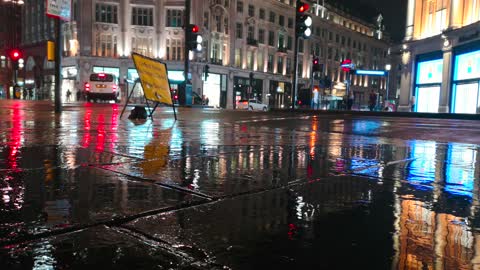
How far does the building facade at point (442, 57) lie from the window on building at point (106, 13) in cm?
3523

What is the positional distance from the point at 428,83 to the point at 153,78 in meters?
28.0

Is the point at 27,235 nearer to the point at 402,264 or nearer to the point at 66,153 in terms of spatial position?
the point at 402,264

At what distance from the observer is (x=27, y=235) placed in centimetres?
166

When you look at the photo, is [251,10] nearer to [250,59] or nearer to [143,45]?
[250,59]

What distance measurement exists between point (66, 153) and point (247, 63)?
199 feet

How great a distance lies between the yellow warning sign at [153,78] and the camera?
9758 millimetres

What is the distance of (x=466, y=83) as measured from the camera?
27172 mm

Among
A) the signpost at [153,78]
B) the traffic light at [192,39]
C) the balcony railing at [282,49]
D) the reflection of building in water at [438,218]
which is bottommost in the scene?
the reflection of building in water at [438,218]

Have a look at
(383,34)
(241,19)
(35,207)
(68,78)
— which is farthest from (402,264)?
(383,34)

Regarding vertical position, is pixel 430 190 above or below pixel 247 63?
below

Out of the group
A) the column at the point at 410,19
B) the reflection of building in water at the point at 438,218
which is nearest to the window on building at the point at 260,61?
the column at the point at 410,19

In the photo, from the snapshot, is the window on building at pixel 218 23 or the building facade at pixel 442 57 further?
the window on building at pixel 218 23

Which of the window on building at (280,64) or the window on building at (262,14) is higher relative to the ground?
the window on building at (262,14)

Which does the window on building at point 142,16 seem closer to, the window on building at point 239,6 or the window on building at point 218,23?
the window on building at point 218,23
